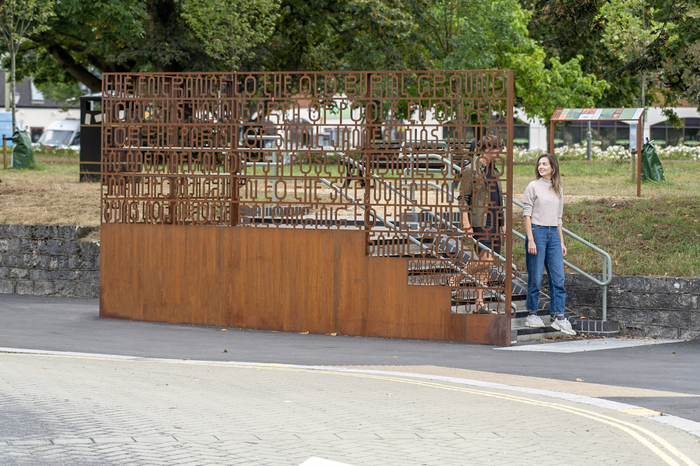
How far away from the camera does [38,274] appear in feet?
53.4

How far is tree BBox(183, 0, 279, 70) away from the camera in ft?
89.4

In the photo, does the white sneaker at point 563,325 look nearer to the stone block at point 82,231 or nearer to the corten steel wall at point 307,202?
the corten steel wall at point 307,202

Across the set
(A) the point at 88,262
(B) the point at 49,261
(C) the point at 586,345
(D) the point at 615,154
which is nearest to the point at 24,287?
(B) the point at 49,261

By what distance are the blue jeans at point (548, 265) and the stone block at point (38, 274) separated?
788 centimetres

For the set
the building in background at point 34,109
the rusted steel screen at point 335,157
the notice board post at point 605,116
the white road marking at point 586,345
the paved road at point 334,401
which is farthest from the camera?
the building in background at point 34,109

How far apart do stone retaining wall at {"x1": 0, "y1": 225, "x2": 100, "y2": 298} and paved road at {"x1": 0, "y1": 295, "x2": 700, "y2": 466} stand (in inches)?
153

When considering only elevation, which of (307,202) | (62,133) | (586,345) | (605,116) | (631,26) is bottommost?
(586,345)

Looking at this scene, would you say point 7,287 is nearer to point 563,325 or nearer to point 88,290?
point 88,290

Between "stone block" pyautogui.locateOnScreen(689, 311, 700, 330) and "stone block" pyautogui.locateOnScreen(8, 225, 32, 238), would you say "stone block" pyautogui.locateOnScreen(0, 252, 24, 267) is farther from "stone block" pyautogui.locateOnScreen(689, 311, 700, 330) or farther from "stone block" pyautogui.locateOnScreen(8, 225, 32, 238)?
"stone block" pyautogui.locateOnScreen(689, 311, 700, 330)

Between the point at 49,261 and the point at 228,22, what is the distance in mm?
12729

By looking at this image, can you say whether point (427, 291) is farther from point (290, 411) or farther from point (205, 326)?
point (290, 411)

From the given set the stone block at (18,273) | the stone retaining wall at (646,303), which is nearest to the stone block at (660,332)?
the stone retaining wall at (646,303)

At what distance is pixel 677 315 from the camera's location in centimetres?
1221

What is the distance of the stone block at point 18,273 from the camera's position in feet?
53.6
